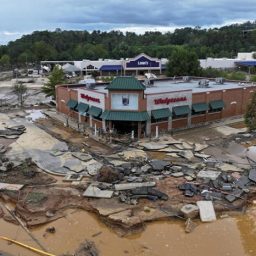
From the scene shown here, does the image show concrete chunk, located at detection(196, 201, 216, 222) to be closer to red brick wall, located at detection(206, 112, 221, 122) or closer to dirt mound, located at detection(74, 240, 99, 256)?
dirt mound, located at detection(74, 240, 99, 256)

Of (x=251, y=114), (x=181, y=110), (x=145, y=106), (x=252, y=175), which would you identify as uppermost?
Answer: (x=145, y=106)

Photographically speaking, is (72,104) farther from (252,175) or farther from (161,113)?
(252,175)

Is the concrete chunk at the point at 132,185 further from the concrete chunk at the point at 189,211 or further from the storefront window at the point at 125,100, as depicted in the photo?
the storefront window at the point at 125,100

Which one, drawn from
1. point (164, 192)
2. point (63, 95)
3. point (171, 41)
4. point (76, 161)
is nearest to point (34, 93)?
point (63, 95)

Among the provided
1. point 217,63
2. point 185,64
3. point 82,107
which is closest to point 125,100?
point 82,107

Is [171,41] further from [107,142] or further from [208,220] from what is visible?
[208,220]
